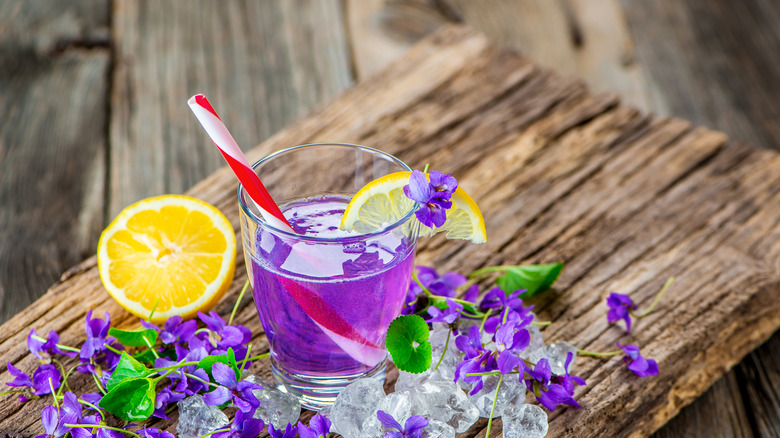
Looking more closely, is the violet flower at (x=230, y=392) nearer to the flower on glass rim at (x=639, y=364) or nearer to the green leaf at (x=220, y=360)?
the green leaf at (x=220, y=360)

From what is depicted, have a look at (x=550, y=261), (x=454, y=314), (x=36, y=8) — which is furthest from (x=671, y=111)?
(x=36, y=8)

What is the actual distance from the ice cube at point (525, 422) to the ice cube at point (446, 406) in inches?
2.2

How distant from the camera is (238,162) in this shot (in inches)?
46.2

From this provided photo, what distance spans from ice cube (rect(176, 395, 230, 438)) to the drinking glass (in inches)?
6.1

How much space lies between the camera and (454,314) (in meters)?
1.33

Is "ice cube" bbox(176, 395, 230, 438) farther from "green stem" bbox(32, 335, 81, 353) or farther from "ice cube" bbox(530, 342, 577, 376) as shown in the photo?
"ice cube" bbox(530, 342, 577, 376)

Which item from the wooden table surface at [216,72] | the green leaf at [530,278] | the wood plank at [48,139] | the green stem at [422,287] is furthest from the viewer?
the wooden table surface at [216,72]

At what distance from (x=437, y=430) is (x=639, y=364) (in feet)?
1.44

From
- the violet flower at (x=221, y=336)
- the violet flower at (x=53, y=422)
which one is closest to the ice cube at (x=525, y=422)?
the violet flower at (x=221, y=336)

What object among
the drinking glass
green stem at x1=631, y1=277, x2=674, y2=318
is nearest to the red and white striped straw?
the drinking glass

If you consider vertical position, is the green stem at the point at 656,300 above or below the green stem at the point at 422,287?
below

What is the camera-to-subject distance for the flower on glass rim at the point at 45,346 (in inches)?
53.5

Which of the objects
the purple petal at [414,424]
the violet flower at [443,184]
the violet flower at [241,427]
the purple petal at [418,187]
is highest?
the purple petal at [418,187]

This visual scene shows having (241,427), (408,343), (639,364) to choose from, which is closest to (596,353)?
(639,364)
